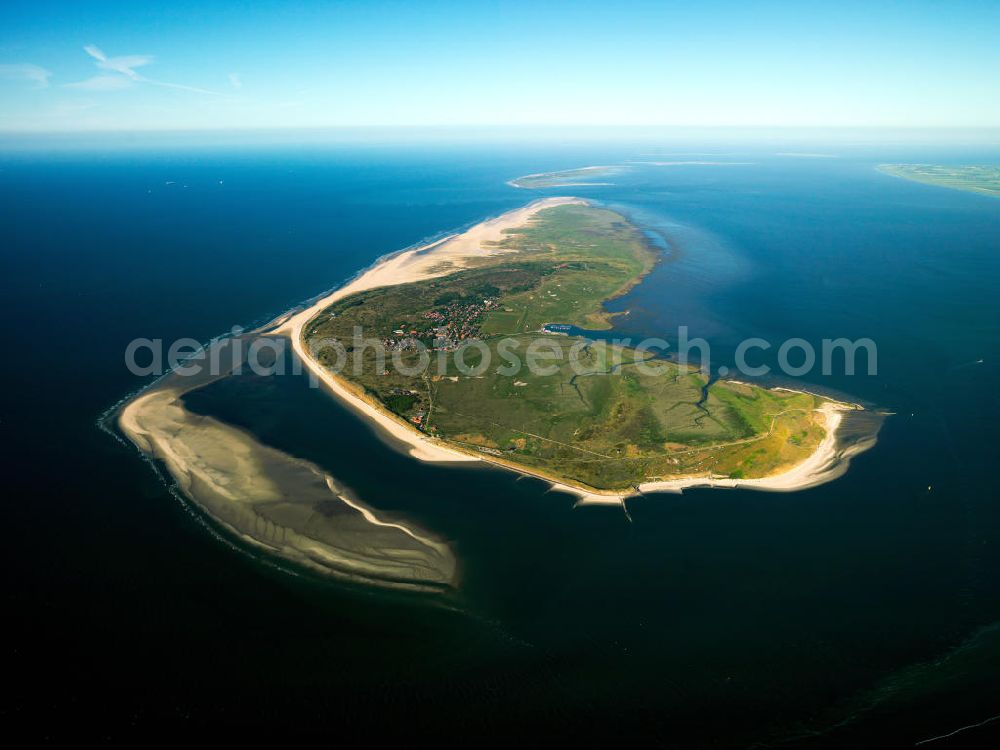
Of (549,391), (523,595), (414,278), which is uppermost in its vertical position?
(414,278)

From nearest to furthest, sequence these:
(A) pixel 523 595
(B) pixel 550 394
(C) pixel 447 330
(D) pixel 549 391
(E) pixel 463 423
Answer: (A) pixel 523 595, (E) pixel 463 423, (B) pixel 550 394, (D) pixel 549 391, (C) pixel 447 330

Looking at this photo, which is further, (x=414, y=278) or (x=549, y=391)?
(x=414, y=278)

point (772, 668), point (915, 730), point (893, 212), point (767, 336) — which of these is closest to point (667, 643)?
point (772, 668)

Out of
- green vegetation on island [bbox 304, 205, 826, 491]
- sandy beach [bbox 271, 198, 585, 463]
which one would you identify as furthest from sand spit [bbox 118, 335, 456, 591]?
green vegetation on island [bbox 304, 205, 826, 491]

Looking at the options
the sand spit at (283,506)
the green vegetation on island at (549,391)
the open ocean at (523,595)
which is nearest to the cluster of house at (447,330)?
the green vegetation on island at (549,391)

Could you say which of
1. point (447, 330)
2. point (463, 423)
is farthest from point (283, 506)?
point (447, 330)

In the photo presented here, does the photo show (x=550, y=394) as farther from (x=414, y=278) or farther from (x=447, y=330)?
(x=414, y=278)
